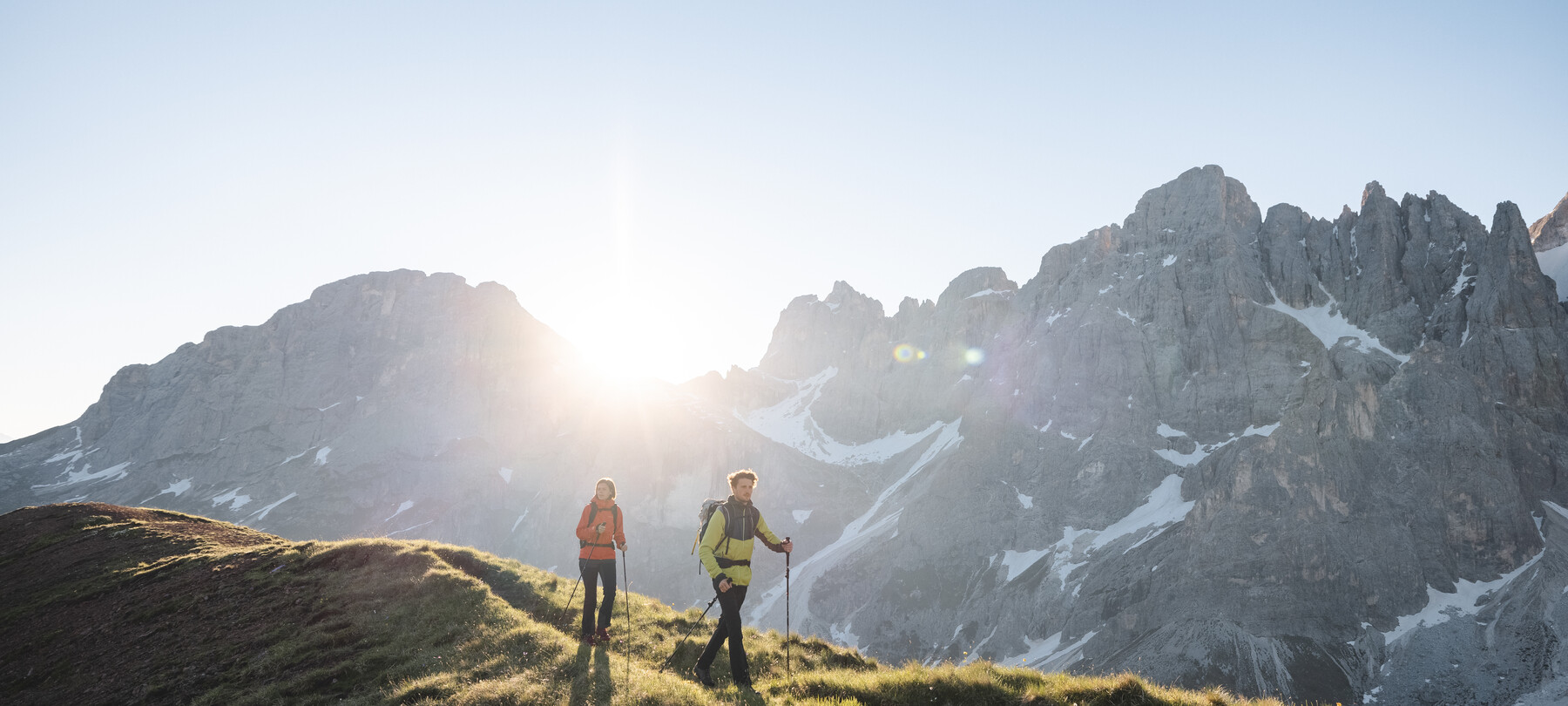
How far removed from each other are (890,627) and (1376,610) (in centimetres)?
7474

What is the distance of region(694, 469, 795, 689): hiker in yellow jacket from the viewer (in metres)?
10.3

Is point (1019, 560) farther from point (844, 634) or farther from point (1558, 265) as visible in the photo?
point (1558, 265)

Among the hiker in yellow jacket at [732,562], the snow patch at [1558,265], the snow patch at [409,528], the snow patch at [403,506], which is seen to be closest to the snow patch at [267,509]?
the snow patch at [403,506]

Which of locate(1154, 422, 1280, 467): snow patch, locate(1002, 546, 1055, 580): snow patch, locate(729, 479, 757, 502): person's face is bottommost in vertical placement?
locate(1002, 546, 1055, 580): snow patch

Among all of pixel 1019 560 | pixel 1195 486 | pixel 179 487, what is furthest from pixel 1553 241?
pixel 179 487

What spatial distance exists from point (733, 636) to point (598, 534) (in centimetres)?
467

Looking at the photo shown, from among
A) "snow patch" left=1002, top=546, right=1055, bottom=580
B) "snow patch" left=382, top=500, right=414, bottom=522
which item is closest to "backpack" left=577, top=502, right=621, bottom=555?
"snow patch" left=1002, top=546, right=1055, bottom=580

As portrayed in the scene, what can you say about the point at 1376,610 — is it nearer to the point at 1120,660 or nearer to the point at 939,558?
the point at 1120,660

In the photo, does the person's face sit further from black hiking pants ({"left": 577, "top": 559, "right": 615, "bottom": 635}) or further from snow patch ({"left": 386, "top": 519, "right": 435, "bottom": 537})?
snow patch ({"left": 386, "top": 519, "right": 435, "bottom": 537})

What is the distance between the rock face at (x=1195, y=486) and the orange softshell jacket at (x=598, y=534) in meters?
98.8

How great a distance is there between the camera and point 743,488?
35.7ft

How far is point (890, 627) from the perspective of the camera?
12900 centimetres

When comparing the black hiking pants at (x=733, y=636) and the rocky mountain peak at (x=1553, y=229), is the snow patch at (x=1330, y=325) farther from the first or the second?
the black hiking pants at (x=733, y=636)

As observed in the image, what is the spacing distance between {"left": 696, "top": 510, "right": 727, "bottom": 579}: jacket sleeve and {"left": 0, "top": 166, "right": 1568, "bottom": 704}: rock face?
100 m
